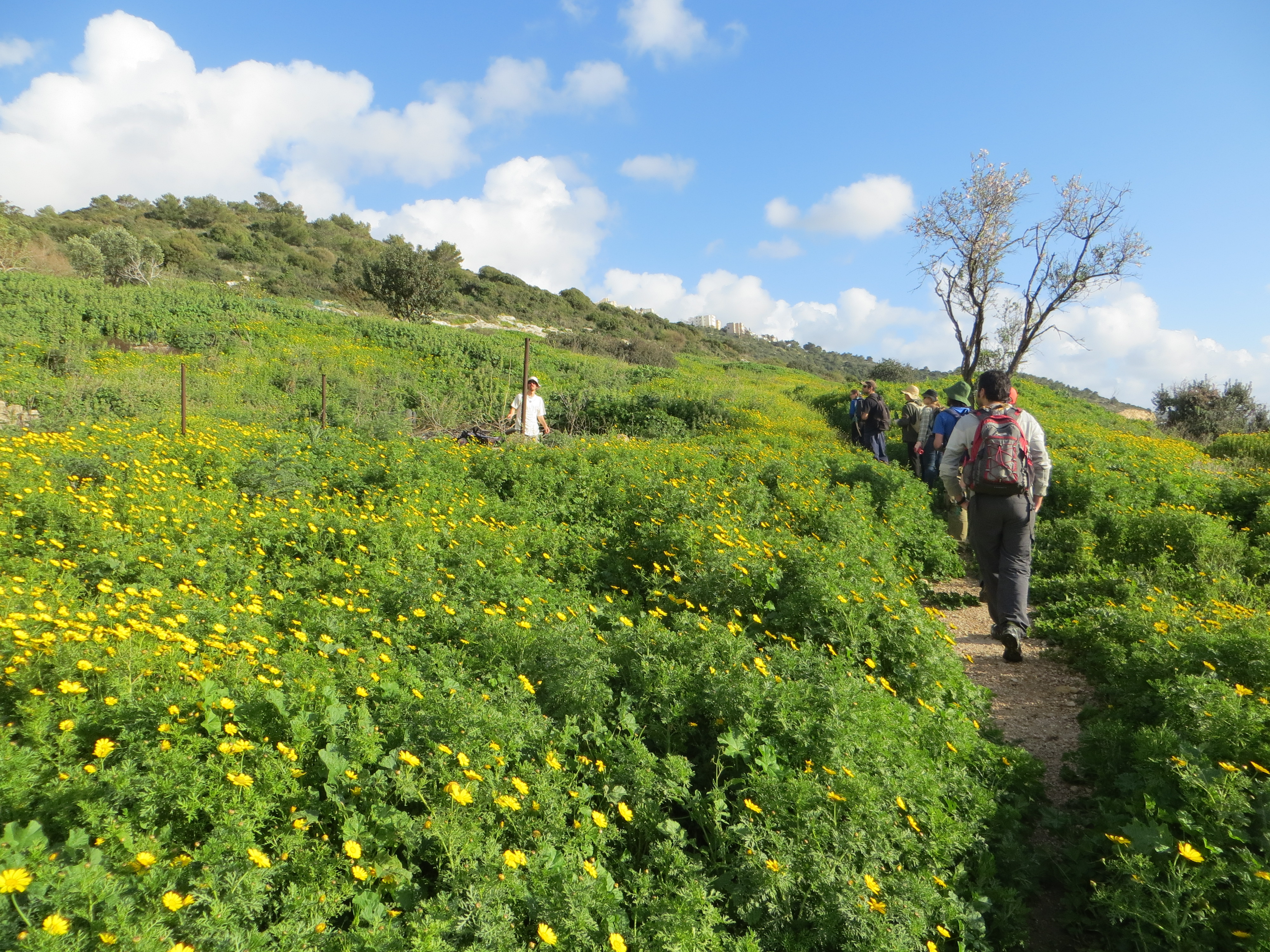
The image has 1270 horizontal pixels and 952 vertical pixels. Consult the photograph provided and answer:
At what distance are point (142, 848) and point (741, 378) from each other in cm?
2606

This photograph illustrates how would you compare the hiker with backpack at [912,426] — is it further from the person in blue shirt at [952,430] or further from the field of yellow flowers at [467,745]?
the field of yellow flowers at [467,745]

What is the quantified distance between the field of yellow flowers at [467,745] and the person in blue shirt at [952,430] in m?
1.56

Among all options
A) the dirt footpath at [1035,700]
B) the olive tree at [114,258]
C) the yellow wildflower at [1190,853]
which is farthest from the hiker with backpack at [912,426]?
the olive tree at [114,258]

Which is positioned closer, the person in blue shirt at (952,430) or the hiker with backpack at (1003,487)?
the hiker with backpack at (1003,487)

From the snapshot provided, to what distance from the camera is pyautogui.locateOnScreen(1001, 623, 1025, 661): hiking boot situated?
213 inches

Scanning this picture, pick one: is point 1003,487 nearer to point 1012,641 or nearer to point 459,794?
point 1012,641

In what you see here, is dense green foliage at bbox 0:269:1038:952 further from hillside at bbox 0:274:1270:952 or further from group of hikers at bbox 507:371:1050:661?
group of hikers at bbox 507:371:1050:661

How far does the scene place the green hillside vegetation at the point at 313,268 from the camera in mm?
32719

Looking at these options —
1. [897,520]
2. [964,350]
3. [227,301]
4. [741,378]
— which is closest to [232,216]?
[227,301]

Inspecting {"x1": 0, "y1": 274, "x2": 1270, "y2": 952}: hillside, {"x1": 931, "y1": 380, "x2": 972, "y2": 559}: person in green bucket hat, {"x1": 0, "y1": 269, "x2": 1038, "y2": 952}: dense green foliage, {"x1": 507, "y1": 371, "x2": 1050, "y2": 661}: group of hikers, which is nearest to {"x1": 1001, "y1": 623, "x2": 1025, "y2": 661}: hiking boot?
{"x1": 507, "y1": 371, "x2": 1050, "y2": 661}: group of hikers

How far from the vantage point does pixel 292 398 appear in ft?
48.1

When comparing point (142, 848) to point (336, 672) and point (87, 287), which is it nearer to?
point (336, 672)

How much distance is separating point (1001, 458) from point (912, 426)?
6062 mm

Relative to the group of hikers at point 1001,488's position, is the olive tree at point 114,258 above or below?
above
